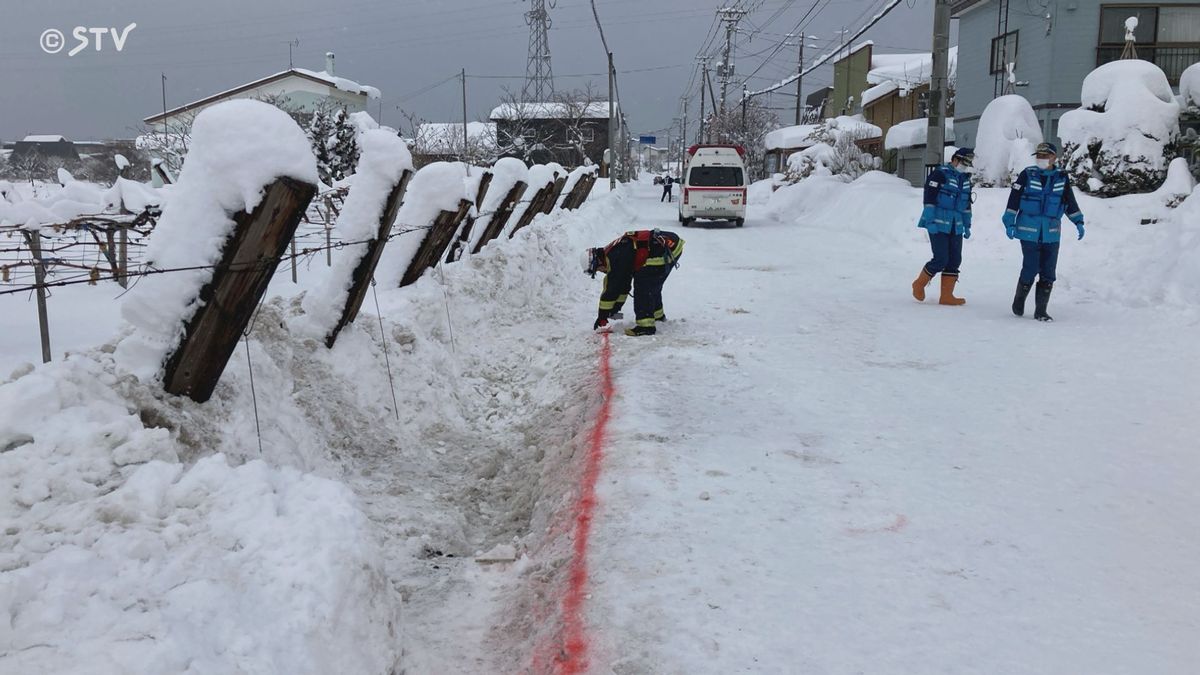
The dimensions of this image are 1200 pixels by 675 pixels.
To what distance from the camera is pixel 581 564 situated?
11.5ft

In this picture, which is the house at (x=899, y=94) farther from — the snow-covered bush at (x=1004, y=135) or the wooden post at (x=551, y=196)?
the wooden post at (x=551, y=196)

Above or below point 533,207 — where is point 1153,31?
above

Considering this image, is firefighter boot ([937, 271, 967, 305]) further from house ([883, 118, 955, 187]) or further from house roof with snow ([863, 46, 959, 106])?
house roof with snow ([863, 46, 959, 106])

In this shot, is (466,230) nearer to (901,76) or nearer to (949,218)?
(949,218)

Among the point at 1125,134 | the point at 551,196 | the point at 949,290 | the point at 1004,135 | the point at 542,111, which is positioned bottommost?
the point at 949,290

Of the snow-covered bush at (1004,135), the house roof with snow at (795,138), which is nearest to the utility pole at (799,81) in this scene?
the house roof with snow at (795,138)

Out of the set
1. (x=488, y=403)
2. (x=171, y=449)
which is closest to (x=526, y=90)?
(x=488, y=403)

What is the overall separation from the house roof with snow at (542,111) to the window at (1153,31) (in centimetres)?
4305

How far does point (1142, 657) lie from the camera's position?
2844 mm

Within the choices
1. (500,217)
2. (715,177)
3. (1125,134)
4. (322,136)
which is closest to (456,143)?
(322,136)

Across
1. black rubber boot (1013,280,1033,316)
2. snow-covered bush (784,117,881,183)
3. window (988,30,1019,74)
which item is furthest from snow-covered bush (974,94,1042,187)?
snow-covered bush (784,117,881,183)

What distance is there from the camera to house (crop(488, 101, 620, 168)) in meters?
61.0

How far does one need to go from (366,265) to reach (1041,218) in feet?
21.9

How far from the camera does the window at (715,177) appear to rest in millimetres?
26219
